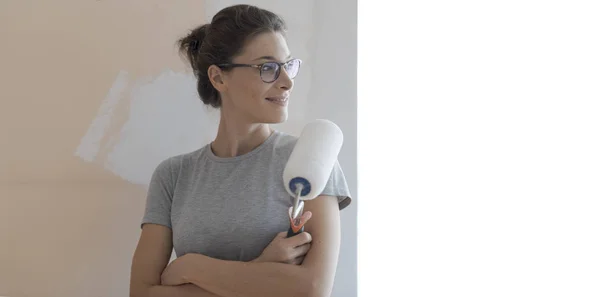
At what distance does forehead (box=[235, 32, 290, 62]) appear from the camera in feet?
5.21

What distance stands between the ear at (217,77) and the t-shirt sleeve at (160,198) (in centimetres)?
26

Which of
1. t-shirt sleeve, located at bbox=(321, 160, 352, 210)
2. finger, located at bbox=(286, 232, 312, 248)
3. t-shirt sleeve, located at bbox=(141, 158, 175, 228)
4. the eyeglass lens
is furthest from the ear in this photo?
finger, located at bbox=(286, 232, 312, 248)

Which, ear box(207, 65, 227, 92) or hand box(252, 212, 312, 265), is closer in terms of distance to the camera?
hand box(252, 212, 312, 265)

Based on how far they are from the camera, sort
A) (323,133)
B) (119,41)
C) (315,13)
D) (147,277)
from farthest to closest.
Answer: (119,41), (315,13), (147,277), (323,133)

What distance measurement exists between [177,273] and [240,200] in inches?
8.9

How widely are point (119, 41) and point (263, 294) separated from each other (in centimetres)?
104

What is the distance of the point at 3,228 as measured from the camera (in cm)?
208

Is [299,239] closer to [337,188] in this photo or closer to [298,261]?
[298,261]

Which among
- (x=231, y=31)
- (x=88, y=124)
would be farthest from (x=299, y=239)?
(x=88, y=124)

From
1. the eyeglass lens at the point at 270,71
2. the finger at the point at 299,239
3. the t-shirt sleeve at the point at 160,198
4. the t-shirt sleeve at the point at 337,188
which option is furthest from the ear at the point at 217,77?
the finger at the point at 299,239

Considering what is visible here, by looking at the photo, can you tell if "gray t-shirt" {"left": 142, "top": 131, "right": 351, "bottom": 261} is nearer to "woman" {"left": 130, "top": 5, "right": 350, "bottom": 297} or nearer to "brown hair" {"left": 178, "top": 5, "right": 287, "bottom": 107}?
"woman" {"left": 130, "top": 5, "right": 350, "bottom": 297}
